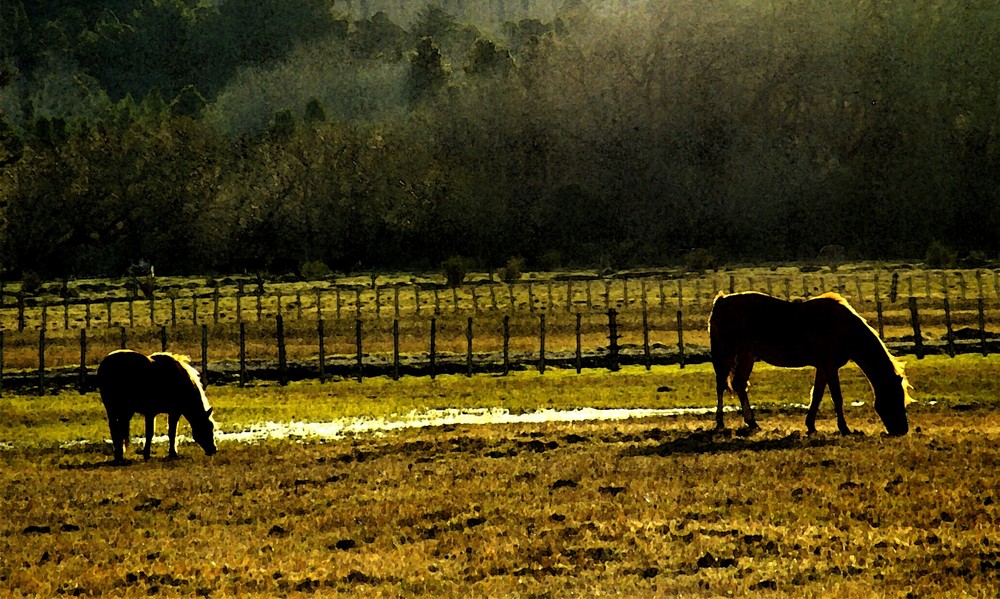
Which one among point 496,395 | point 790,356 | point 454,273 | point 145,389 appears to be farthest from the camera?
point 454,273

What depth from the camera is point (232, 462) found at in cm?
2373

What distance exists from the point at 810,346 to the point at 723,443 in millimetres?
2441

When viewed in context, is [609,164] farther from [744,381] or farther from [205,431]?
[205,431]

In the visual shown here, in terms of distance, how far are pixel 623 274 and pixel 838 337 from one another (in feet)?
201

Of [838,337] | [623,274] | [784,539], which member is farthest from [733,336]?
[623,274]

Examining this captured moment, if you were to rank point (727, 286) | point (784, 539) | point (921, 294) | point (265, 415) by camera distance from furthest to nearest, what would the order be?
point (727, 286) < point (921, 294) < point (265, 415) < point (784, 539)

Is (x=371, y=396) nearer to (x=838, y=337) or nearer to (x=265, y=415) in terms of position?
(x=265, y=415)

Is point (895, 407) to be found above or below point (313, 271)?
below

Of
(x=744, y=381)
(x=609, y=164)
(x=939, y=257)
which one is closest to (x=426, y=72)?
(x=609, y=164)

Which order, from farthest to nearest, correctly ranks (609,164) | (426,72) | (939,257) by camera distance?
1. (426,72)
2. (609,164)
3. (939,257)

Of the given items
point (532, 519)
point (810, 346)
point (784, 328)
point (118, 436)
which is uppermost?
point (784, 328)

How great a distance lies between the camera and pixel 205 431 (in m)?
24.7

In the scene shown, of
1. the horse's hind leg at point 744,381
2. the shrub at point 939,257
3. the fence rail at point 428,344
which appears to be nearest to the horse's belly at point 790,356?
the horse's hind leg at point 744,381

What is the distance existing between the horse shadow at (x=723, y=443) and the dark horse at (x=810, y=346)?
932 millimetres
